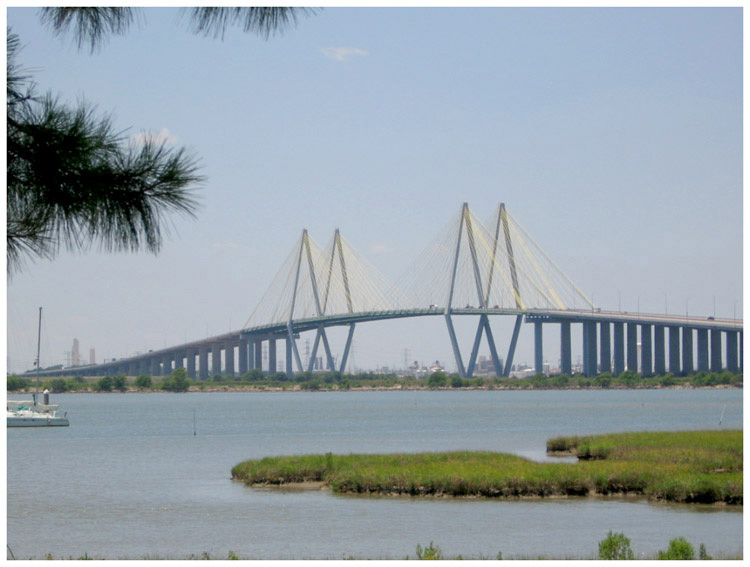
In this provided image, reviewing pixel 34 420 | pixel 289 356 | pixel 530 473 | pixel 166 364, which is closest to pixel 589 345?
pixel 289 356

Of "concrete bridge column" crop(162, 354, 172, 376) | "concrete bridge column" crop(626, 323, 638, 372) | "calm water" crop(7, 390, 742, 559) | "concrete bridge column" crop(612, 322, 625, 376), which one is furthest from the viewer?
"concrete bridge column" crop(162, 354, 172, 376)

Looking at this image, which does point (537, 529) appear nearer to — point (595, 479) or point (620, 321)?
point (595, 479)

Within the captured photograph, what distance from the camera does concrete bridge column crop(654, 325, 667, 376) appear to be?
244ft

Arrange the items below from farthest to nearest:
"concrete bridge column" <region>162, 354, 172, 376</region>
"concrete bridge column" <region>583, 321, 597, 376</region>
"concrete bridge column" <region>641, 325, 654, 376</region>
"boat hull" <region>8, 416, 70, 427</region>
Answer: "concrete bridge column" <region>162, 354, 172, 376</region> < "concrete bridge column" <region>583, 321, 597, 376</region> < "concrete bridge column" <region>641, 325, 654, 376</region> < "boat hull" <region>8, 416, 70, 427</region>

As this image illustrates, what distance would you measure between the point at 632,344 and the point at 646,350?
1.69 metres

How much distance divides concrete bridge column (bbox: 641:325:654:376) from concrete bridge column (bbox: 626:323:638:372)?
583 mm

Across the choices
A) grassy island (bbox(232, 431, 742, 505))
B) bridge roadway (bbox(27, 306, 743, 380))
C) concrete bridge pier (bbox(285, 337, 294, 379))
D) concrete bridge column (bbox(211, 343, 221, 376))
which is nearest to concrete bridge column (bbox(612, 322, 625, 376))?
bridge roadway (bbox(27, 306, 743, 380))

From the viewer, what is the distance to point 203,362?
335 feet

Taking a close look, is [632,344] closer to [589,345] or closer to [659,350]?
[659,350]

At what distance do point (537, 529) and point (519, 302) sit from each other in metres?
62.2

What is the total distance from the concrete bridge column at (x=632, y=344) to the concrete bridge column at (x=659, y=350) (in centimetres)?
148

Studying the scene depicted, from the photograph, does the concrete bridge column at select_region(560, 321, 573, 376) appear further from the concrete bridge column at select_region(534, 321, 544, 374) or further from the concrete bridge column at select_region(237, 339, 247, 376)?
the concrete bridge column at select_region(237, 339, 247, 376)

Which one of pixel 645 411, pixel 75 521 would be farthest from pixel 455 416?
pixel 75 521

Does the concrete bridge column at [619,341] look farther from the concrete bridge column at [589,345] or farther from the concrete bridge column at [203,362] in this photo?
the concrete bridge column at [203,362]
